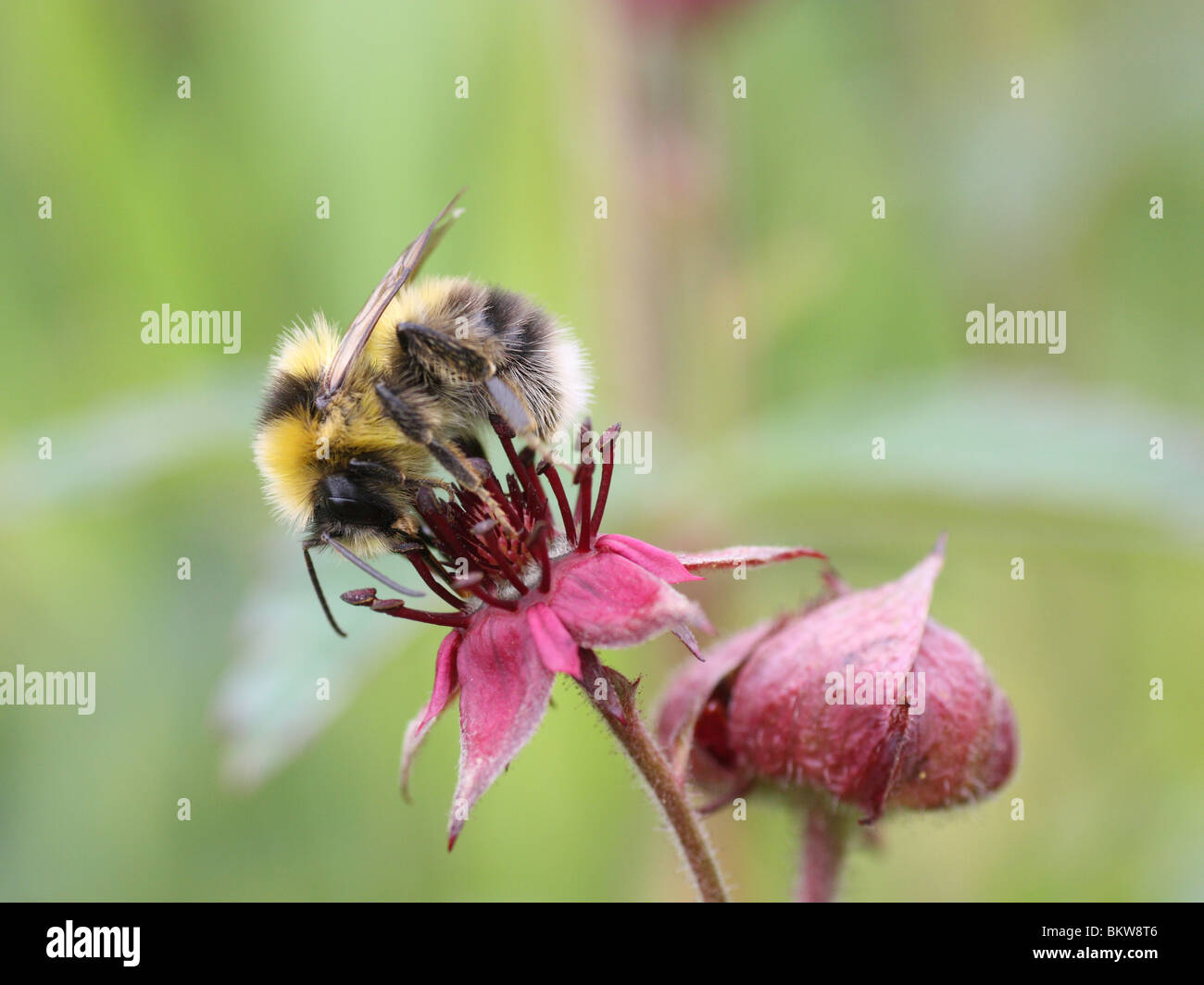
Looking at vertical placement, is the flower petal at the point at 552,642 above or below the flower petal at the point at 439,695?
above

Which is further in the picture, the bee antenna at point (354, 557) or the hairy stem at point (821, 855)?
the hairy stem at point (821, 855)

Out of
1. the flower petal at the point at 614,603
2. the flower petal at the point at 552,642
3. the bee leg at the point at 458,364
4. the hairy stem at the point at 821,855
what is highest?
the bee leg at the point at 458,364

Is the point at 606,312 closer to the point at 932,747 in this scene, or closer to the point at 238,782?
the point at 238,782

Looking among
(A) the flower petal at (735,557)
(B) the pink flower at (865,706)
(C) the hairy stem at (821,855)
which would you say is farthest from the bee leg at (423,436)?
(C) the hairy stem at (821,855)

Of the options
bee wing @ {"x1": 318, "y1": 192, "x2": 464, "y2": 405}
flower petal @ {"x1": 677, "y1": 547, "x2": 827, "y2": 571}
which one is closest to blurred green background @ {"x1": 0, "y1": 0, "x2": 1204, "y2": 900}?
bee wing @ {"x1": 318, "y1": 192, "x2": 464, "y2": 405}

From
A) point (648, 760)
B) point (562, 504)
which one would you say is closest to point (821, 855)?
point (648, 760)

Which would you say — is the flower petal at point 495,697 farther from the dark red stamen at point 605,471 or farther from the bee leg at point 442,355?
the bee leg at point 442,355

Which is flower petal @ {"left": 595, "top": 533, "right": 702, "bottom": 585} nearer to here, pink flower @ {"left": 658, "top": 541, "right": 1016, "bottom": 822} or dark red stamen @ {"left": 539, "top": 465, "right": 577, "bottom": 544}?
dark red stamen @ {"left": 539, "top": 465, "right": 577, "bottom": 544}
